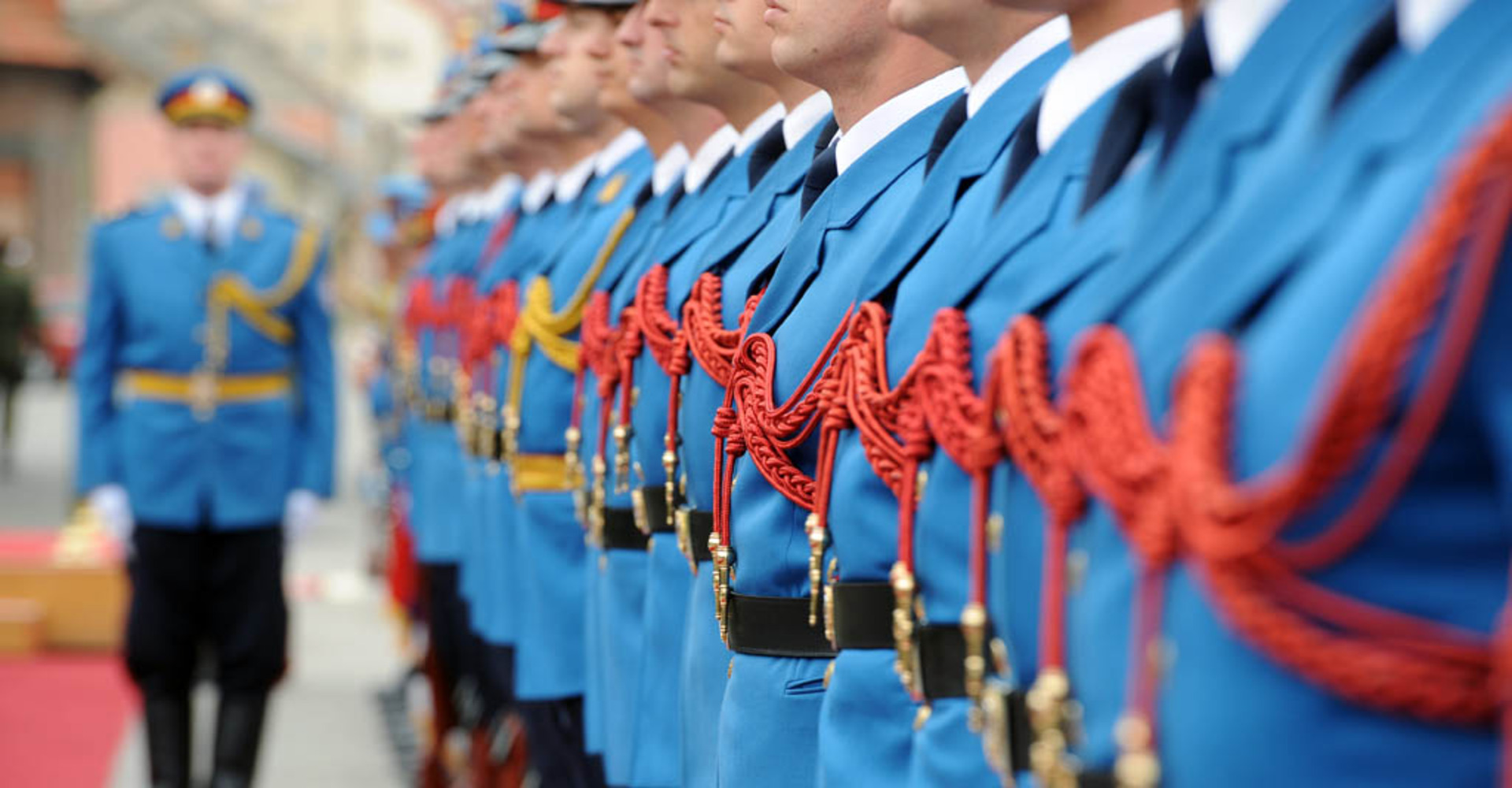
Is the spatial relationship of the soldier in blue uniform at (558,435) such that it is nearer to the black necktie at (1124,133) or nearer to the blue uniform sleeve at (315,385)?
the blue uniform sleeve at (315,385)

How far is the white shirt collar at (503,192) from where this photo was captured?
6078 millimetres

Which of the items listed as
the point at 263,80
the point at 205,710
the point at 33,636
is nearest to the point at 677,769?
the point at 205,710

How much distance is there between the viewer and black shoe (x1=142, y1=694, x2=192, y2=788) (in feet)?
17.2

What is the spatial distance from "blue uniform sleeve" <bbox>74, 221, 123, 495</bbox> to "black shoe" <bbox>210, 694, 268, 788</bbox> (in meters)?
0.60

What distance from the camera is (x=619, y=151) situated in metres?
Result: 4.50

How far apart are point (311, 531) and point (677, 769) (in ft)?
28.6

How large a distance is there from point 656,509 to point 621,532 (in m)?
0.33

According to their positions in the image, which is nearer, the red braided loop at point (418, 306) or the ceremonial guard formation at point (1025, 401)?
the ceremonial guard formation at point (1025, 401)

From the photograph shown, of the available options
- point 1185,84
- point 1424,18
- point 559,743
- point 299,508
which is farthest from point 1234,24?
point 299,508

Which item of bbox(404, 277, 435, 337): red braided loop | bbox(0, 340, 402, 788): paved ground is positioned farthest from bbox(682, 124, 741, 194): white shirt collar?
bbox(404, 277, 435, 337): red braided loop

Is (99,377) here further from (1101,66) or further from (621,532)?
(1101,66)

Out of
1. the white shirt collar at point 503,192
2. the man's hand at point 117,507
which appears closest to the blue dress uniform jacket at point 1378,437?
the man's hand at point 117,507

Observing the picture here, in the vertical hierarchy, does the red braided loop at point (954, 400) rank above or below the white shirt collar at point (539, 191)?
below

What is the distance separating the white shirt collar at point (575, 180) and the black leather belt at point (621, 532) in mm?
1291
